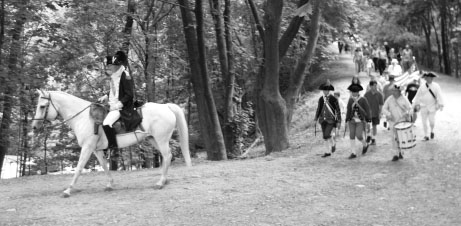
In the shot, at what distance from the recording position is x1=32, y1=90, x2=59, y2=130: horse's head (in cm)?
1149

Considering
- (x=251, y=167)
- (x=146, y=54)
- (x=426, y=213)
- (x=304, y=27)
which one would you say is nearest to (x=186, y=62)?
(x=146, y=54)

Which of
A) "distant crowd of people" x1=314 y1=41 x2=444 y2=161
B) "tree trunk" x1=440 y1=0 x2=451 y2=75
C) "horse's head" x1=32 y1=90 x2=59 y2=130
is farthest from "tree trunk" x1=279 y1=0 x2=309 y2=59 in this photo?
"tree trunk" x1=440 y1=0 x2=451 y2=75

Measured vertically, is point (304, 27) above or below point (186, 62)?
above

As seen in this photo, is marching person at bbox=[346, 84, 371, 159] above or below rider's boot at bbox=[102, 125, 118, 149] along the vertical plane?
above

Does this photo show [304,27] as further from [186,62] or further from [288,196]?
[288,196]

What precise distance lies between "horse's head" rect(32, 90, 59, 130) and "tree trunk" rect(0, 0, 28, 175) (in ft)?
19.6

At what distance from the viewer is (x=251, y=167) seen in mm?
14570

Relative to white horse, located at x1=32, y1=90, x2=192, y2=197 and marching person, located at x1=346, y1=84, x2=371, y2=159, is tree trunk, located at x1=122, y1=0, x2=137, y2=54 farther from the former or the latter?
white horse, located at x1=32, y1=90, x2=192, y2=197

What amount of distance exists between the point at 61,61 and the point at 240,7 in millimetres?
10212

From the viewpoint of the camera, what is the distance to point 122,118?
11359 millimetres

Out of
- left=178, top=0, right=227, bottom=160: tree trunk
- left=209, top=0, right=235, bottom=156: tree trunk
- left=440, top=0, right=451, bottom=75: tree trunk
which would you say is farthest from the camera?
left=440, top=0, right=451, bottom=75: tree trunk

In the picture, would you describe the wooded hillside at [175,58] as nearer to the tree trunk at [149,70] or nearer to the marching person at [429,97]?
the tree trunk at [149,70]

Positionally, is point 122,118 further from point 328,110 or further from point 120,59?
point 328,110

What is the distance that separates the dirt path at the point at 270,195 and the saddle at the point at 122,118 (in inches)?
48.4
